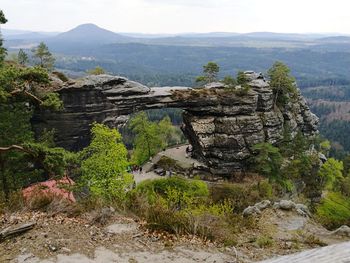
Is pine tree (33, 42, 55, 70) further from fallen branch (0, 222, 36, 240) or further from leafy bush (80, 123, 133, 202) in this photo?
fallen branch (0, 222, 36, 240)

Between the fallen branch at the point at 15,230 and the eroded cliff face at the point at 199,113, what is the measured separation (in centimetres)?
3560

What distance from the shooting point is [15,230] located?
1067 centimetres

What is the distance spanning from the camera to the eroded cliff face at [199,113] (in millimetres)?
46531

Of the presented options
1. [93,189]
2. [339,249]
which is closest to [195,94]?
[93,189]

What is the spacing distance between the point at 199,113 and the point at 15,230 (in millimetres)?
45421

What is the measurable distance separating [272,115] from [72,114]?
29.3m

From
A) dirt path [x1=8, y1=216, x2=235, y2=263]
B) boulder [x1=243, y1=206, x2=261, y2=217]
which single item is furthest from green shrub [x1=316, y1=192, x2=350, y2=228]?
dirt path [x1=8, y1=216, x2=235, y2=263]

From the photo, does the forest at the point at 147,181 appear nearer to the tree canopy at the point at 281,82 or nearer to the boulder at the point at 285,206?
the tree canopy at the point at 281,82

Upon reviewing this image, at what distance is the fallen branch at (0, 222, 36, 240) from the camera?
10.5 metres

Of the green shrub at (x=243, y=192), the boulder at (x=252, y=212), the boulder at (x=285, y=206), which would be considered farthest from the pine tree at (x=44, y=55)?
the boulder at (x=252, y=212)

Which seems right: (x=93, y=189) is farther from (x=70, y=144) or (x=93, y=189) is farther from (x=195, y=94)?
(x=195, y=94)

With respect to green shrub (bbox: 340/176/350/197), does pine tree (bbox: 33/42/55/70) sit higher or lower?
higher

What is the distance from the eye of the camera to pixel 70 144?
47656mm

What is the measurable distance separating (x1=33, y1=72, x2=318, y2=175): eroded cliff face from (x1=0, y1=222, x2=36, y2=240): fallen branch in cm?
3560
